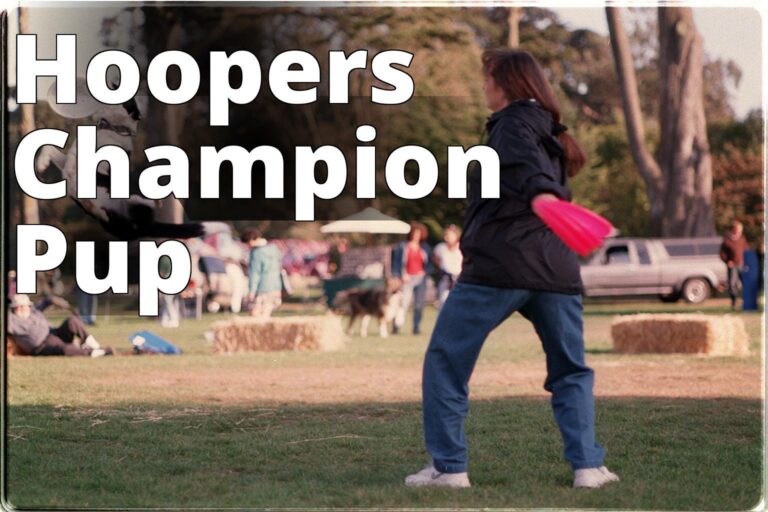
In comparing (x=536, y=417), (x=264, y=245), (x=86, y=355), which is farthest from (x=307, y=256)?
(x=536, y=417)

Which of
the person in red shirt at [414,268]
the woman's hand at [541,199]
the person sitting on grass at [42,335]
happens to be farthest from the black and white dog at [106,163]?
the person in red shirt at [414,268]

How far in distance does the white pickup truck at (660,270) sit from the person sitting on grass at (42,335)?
17440 mm

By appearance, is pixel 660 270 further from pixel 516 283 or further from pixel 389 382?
pixel 516 283

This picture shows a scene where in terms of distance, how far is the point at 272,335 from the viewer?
1584 centimetres

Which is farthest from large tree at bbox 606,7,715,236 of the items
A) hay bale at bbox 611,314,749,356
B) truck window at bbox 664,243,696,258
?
hay bale at bbox 611,314,749,356

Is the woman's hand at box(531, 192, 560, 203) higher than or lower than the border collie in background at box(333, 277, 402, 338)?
higher

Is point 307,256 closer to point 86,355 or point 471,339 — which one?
point 86,355

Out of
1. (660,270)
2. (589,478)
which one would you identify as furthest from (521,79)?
(660,270)

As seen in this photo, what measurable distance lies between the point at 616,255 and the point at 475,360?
25.5 metres

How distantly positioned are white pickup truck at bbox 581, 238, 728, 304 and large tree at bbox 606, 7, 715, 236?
1375mm

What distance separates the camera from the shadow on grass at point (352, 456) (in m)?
5.77

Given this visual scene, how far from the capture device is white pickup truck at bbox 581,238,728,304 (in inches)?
1185

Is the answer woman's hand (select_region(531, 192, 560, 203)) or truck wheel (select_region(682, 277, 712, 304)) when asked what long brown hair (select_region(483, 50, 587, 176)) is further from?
truck wheel (select_region(682, 277, 712, 304))

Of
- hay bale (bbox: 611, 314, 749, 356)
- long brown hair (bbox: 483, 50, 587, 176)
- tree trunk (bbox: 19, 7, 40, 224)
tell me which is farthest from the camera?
hay bale (bbox: 611, 314, 749, 356)
